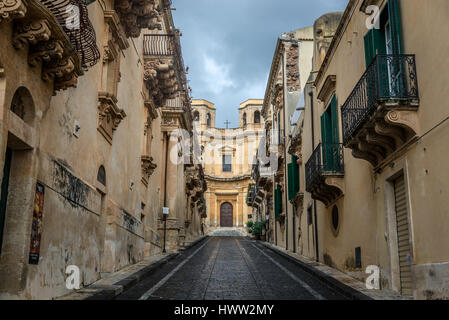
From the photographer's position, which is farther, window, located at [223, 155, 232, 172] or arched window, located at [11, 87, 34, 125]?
window, located at [223, 155, 232, 172]

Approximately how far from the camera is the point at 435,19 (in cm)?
755

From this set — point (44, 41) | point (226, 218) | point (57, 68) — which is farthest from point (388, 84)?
point (226, 218)

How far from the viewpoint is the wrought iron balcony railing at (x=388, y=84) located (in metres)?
8.30

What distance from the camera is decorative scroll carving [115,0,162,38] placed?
13634mm

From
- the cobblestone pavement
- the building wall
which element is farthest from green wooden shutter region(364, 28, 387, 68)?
the cobblestone pavement

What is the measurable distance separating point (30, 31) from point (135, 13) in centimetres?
823

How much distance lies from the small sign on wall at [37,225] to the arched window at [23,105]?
1.08 m

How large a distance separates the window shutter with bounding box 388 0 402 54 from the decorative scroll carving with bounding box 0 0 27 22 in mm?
6393

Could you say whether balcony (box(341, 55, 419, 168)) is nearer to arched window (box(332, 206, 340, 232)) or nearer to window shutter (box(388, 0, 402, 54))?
window shutter (box(388, 0, 402, 54))

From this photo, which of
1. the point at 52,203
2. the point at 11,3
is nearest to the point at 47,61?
the point at 11,3

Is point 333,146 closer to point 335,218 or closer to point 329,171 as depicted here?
point 329,171

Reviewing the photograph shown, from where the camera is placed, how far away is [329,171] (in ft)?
45.8

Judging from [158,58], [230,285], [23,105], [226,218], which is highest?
[158,58]
